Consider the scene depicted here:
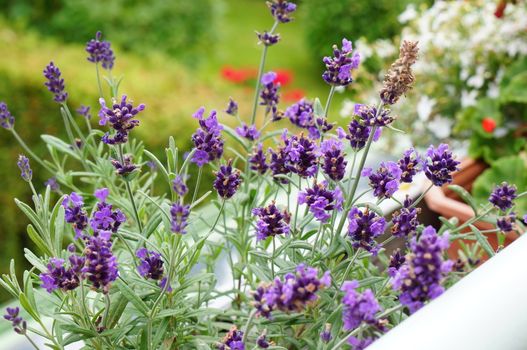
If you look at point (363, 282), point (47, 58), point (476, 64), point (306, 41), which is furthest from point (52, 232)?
point (306, 41)

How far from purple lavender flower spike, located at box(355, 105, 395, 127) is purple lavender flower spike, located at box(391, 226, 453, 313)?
0.59 feet

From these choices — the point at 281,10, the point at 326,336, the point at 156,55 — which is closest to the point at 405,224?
the point at 326,336

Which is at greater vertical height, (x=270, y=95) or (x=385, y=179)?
(x=270, y=95)

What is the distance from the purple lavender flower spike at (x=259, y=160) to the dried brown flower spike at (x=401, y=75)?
32cm

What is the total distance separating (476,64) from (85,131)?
1852mm

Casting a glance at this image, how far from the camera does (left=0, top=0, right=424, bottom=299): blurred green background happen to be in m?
2.93

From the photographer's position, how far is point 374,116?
2.60ft

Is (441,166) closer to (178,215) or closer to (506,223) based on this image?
(506,223)

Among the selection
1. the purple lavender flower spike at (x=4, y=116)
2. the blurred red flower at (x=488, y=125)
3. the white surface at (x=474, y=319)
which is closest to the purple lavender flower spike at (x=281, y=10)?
the purple lavender flower spike at (x=4, y=116)

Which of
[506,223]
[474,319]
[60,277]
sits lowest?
[474,319]

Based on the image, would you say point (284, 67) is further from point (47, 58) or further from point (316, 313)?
point (316, 313)

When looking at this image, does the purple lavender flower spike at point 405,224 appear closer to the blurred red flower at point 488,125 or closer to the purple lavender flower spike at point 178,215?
the purple lavender flower spike at point 178,215

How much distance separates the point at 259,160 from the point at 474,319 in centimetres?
51

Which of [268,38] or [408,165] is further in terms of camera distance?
[268,38]
